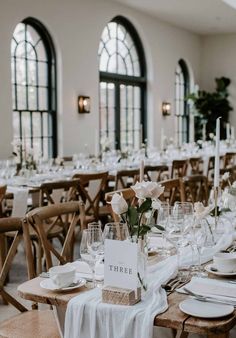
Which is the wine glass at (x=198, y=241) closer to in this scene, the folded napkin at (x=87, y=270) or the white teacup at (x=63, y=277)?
the folded napkin at (x=87, y=270)

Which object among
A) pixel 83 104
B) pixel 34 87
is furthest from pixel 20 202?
pixel 83 104

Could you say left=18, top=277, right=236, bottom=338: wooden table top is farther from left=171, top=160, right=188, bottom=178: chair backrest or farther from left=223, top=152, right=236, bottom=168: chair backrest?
left=223, top=152, right=236, bottom=168: chair backrest

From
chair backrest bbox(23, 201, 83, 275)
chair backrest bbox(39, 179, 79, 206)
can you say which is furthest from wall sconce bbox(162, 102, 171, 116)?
chair backrest bbox(23, 201, 83, 275)

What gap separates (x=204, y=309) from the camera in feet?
5.98

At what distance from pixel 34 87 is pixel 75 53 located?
3.60 feet

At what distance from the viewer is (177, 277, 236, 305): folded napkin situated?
1948mm

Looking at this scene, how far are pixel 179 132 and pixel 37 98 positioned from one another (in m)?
5.65

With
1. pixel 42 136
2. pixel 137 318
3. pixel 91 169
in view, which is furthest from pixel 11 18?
pixel 137 318

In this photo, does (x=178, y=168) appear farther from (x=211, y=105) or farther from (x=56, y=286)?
(x=211, y=105)

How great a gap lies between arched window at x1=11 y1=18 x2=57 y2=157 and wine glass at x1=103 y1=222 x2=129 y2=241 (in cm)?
651

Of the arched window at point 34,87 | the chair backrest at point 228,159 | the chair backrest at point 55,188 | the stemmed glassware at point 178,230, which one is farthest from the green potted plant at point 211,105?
the stemmed glassware at point 178,230

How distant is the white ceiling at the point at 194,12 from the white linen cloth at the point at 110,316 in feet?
28.5

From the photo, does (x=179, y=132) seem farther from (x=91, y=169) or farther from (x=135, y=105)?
(x=91, y=169)

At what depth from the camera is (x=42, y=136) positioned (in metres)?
9.24
